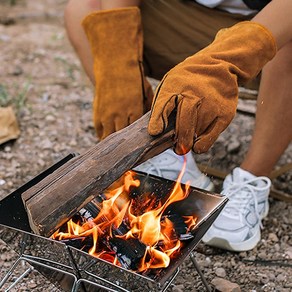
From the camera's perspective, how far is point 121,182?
1.77 meters

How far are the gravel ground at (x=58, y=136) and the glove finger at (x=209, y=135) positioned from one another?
0.50m

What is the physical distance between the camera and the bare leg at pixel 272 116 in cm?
206

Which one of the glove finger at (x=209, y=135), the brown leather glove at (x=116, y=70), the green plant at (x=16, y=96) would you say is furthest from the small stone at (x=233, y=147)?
the glove finger at (x=209, y=135)

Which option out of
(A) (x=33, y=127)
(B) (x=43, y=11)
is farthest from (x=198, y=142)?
(B) (x=43, y=11)

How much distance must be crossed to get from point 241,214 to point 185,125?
2.29ft

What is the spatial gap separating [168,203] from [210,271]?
0.41m

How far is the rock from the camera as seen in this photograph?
6.21ft

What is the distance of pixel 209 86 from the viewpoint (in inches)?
61.7

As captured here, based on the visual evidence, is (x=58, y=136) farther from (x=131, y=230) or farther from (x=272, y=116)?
(x=131, y=230)

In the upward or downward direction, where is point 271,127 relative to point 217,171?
upward

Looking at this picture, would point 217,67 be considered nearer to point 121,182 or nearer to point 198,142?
point 198,142

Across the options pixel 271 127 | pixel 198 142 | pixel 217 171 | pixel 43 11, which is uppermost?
pixel 198 142

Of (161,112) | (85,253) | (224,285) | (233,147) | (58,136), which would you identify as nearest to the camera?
(85,253)

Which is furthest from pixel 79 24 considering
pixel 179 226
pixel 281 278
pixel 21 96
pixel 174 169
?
pixel 281 278
